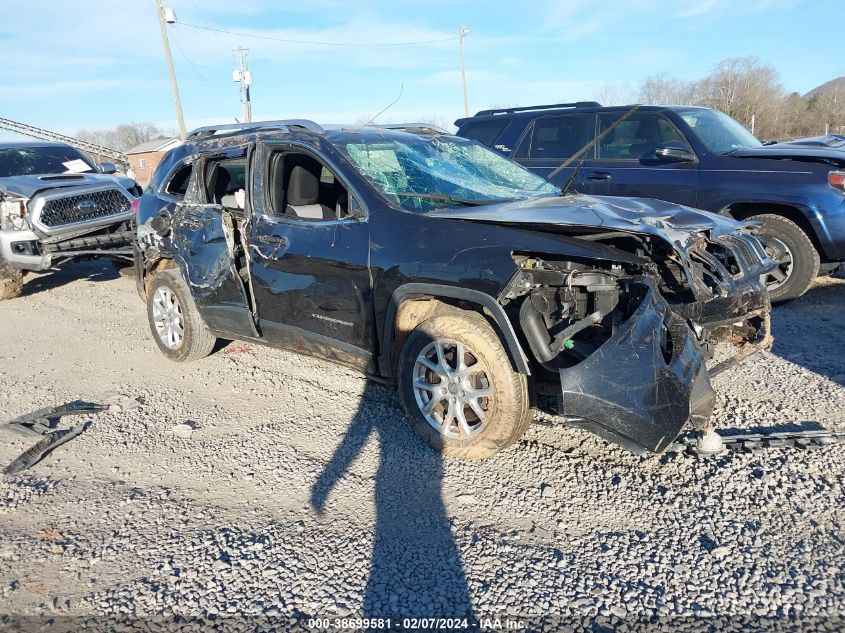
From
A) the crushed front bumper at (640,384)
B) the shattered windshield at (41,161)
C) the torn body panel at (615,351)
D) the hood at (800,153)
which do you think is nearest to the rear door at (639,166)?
the hood at (800,153)

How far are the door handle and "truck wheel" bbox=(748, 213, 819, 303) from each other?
4.58 m

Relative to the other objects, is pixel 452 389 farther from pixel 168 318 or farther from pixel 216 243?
pixel 168 318

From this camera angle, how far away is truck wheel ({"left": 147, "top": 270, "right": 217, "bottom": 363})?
5.34 metres

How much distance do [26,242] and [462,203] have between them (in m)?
6.97

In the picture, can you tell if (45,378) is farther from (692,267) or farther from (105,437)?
(692,267)

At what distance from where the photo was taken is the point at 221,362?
18.5 ft

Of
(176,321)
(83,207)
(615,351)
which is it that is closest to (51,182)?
(83,207)

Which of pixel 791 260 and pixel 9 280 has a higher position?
pixel 9 280

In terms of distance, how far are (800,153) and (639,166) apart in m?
1.54

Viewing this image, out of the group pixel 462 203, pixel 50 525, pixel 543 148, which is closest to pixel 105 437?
pixel 50 525

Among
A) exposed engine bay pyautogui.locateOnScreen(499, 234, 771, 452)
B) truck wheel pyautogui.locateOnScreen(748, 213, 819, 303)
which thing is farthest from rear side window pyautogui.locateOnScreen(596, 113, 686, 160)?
exposed engine bay pyautogui.locateOnScreen(499, 234, 771, 452)

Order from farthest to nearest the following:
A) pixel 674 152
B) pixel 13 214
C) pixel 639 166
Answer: pixel 13 214 → pixel 639 166 → pixel 674 152

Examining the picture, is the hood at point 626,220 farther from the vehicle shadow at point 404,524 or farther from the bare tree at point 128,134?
the bare tree at point 128,134

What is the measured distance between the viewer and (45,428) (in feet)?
14.2
